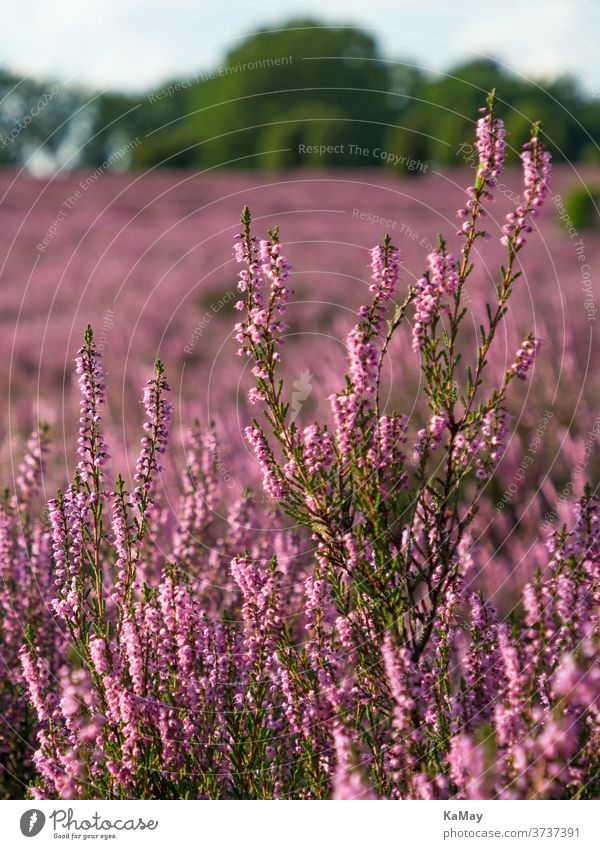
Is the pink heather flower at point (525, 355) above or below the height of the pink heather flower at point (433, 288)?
below

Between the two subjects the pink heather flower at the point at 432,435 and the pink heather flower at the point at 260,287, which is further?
the pink heather flower at the point at 432,435

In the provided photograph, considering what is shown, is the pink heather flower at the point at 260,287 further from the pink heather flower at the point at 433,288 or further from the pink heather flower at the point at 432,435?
the pink heather flower at the point at 432,435

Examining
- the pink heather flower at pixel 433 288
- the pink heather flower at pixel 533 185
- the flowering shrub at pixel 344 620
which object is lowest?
the flowering shrub at pixel 344 620

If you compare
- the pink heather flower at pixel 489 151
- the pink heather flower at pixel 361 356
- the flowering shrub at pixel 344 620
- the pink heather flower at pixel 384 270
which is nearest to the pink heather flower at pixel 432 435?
the flowering shrub at pixel 344 620

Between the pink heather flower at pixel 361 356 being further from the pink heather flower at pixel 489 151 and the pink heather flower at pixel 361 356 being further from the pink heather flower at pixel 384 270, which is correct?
the pink heather flower at pixel 489 151

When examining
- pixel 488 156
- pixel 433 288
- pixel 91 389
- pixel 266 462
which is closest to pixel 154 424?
pixel 91 389

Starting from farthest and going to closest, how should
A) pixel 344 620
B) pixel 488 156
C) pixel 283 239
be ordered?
pixel 283 239, pixel 344 620, pixel 488 156

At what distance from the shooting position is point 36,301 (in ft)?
62.4

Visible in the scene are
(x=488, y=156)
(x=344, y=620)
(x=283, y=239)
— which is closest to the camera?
(x=488, y=156)

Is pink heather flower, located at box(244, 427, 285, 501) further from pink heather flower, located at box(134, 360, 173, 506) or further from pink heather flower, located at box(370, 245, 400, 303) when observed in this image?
pink heather flower, located at box(370, 245, 400, 303)

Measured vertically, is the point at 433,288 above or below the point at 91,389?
above

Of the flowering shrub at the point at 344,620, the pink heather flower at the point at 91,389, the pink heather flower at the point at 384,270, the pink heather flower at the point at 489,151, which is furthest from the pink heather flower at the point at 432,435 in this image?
the pink heather flower at the point at 91,389

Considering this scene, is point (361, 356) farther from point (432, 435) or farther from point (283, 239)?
point (283, 239)

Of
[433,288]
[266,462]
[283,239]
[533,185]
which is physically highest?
[283,239]
